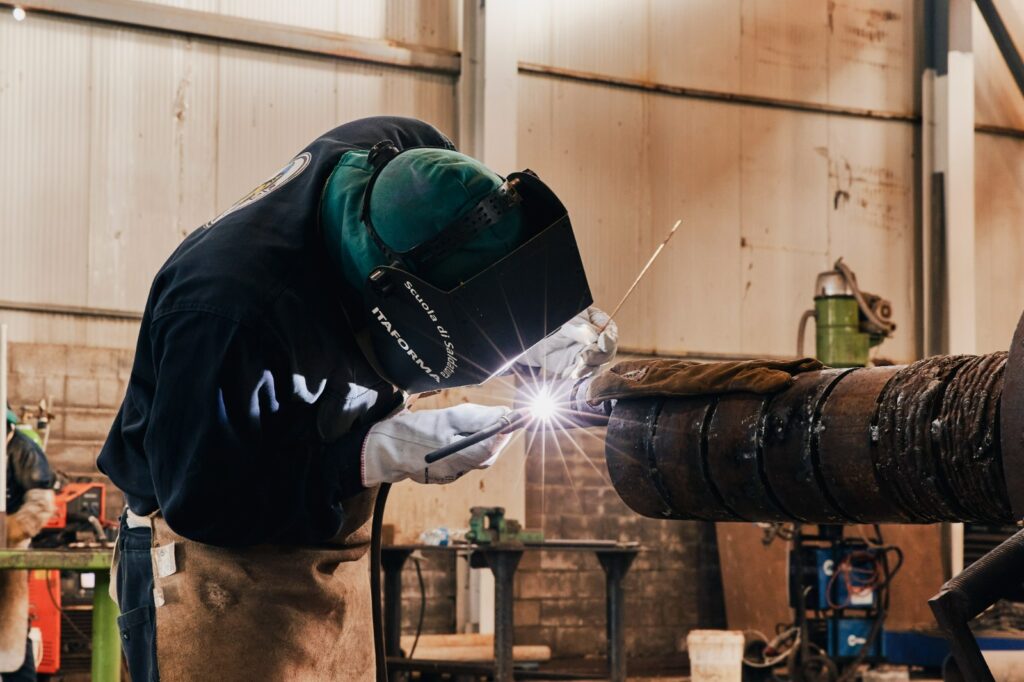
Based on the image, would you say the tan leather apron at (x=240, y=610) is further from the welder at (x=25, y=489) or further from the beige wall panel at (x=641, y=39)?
the beige wall panel at (x=641, y=39)

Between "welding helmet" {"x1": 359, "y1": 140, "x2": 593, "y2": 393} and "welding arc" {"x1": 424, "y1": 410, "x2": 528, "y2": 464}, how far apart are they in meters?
0.10

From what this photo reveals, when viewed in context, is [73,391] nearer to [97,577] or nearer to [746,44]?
[97,577]

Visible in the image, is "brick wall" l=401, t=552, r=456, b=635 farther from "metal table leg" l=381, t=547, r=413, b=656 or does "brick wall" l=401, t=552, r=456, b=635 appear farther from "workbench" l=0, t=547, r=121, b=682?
"workbench" l=0, t=547, r=121, b=682

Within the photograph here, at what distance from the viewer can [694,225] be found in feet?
25.4

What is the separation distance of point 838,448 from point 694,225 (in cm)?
658

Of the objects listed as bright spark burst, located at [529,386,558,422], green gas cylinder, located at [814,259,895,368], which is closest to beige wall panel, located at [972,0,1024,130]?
green gas cylinder, located at [814,259,895,368]

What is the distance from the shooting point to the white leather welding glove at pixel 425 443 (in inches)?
62.1

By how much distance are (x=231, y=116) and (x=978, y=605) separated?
6093mm

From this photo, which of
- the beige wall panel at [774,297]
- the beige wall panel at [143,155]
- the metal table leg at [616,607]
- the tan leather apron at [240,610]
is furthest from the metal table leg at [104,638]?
the beige wall panel at [774,297]

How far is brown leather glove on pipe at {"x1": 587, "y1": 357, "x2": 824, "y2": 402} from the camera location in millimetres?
1393

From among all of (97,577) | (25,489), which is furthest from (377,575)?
(25,489)

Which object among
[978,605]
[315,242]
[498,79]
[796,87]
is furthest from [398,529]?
[978,605]

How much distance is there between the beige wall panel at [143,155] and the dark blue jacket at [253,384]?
197 inches

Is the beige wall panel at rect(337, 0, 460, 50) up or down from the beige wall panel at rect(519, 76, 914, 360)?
up
